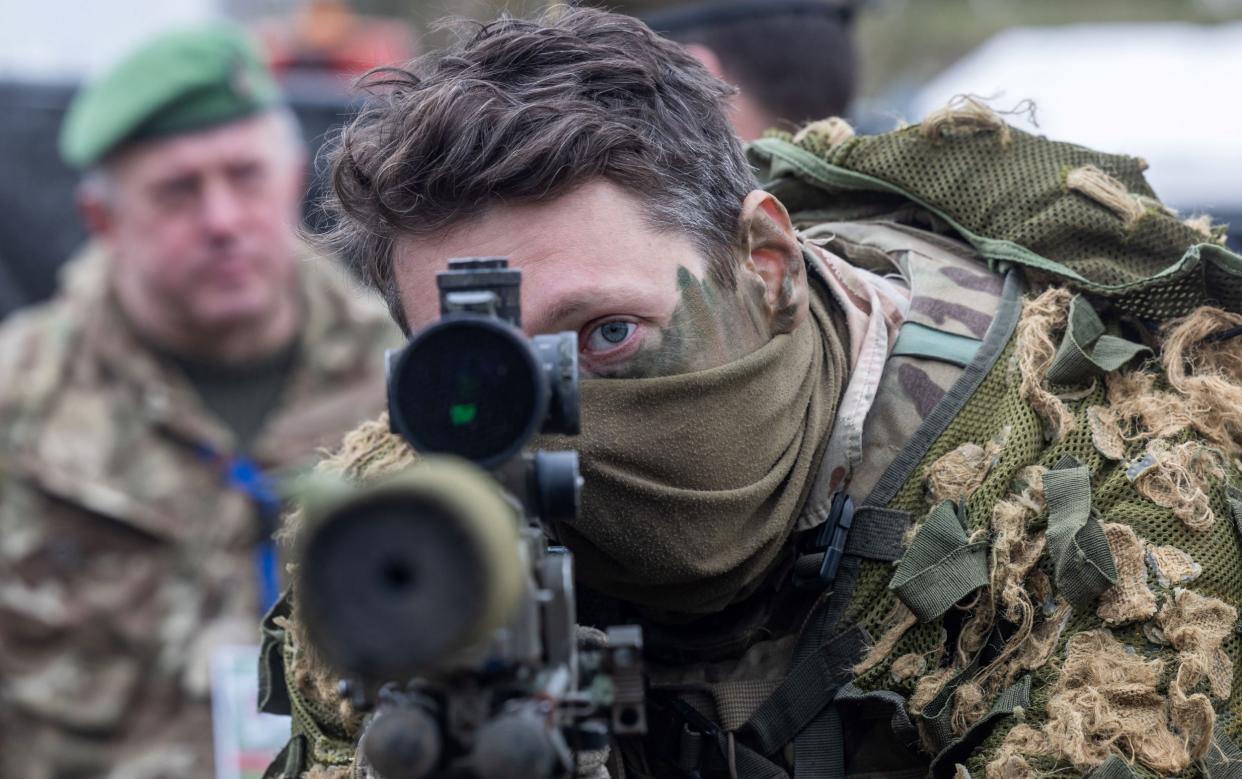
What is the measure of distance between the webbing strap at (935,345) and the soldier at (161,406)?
3.42m

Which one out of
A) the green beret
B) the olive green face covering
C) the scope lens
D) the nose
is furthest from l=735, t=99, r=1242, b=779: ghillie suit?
the green beret

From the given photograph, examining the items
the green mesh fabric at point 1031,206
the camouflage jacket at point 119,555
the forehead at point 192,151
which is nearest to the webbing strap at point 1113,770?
the green mesh fabric at point 1031,206

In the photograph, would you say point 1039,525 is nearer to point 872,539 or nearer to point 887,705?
point 872,539

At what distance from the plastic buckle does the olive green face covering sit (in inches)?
2.3

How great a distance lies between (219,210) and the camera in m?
6.26

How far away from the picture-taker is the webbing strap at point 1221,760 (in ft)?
8.02

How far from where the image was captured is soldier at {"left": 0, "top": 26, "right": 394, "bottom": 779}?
19.2ft

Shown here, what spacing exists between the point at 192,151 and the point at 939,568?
14.3 feet

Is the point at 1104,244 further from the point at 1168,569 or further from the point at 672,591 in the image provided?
Result: the point at 672,591

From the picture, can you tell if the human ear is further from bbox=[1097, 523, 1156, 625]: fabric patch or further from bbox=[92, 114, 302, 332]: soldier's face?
bbox=[92, 114, 302, 332]: soldier's face

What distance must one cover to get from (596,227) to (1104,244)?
977 mm

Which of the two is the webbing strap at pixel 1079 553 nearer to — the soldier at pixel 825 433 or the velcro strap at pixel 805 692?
the soldier at pixel 825 433

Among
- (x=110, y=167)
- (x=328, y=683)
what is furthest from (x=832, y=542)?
(x=110, y=167)

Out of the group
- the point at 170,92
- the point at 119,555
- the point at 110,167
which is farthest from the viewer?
the point at 110,167
